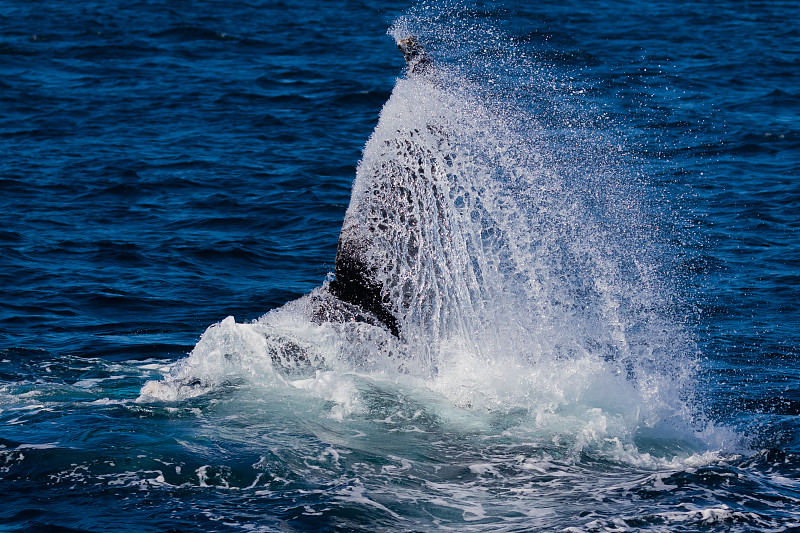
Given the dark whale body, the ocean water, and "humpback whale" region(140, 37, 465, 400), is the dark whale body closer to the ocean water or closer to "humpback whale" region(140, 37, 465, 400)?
"humpback whale" region(140, 37, 465, 400)

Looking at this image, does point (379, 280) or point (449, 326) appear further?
point (449, 326)

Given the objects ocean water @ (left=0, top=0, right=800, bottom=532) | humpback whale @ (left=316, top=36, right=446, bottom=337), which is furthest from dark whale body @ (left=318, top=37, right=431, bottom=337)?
ocean water @ (left=0, top=0, right=800, bottom=532)

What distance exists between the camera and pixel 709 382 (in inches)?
622

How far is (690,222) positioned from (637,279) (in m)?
3.49

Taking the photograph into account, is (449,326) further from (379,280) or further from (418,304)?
(379,280)

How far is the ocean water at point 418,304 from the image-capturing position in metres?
12.2

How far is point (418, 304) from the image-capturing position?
1462cm

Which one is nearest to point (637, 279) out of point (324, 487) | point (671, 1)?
point (324, 487)

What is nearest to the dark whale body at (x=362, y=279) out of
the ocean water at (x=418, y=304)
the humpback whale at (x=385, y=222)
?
the humpback whale at (x=385, y=222)

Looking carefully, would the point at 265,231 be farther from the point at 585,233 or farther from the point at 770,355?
the point at 770,355

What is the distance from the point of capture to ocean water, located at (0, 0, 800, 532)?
12188mm

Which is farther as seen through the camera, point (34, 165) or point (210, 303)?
point (34, 165)

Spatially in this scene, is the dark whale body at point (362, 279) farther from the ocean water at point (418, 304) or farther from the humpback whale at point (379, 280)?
the ocean water at point (418, 304)

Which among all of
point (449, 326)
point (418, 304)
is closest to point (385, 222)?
point (418, 304)
